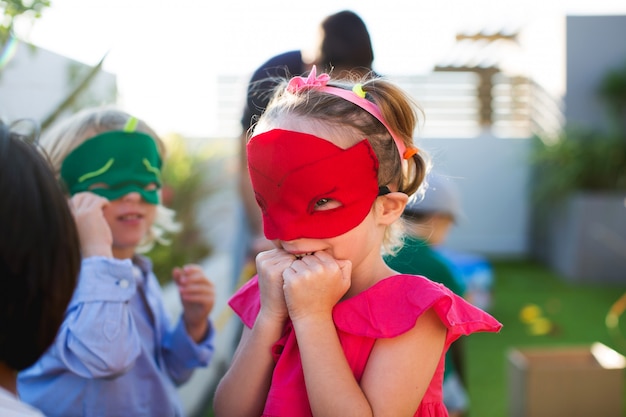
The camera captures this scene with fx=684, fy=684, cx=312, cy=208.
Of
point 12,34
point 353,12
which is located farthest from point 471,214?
point 12,34

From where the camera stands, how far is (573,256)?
896cm

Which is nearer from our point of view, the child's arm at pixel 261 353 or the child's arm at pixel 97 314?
the child's arm at pixel 261 353

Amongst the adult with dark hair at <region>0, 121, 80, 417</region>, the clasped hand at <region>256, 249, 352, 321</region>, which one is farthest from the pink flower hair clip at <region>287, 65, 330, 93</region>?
the adult with dark hair at <region>0, 121, 80, 417</region>

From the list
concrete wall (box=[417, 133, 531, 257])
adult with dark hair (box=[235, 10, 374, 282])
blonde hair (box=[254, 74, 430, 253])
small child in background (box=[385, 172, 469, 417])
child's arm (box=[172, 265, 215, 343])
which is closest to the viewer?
blonde hair (box=[254, 74, 430, 253])

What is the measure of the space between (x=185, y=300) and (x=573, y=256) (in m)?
7.80

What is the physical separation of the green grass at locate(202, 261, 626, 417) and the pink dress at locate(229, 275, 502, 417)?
2900 mm

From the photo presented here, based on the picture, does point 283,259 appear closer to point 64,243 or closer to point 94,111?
point 64,243

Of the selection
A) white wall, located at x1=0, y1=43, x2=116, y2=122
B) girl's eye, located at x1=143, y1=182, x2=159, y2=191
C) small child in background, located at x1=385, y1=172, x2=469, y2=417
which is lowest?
small child in background, located at x1=385, y1=172, x2=469, y2=417

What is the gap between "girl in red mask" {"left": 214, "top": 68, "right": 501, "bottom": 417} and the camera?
1.44 m

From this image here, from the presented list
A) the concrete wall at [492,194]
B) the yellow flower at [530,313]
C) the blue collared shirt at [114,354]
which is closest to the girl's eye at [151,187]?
the blue collared shirt at [114,354]

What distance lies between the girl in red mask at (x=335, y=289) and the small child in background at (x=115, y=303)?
16.6 inches

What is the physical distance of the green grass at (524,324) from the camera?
4906mm

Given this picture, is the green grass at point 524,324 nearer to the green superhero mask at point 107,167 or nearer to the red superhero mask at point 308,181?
the green superhero mask at point 107,167

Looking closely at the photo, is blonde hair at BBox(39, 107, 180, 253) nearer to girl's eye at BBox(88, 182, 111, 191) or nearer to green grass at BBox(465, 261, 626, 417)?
girl's eye at BBox(88, 182, 111, 191)
